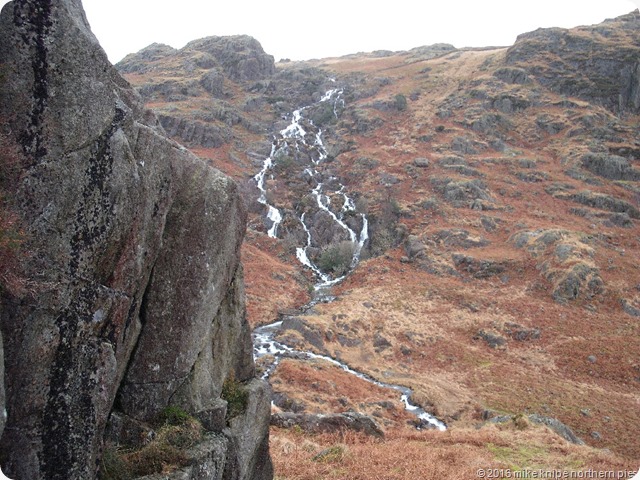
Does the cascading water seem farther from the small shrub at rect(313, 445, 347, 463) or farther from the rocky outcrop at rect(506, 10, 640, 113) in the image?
the rocky outcrop at rect(506, 10, 640, 113)

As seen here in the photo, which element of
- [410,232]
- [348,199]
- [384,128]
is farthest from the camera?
[384,128]

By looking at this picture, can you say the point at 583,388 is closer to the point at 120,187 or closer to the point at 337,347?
the point at 337,347

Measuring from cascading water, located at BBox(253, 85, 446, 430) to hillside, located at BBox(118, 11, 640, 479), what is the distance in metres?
0.81

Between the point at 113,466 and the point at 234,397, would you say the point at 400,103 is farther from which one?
the point at 113,466

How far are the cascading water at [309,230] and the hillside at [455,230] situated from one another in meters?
0.81

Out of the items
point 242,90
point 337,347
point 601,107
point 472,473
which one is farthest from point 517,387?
point 242,90

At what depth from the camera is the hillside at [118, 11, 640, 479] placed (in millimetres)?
26109

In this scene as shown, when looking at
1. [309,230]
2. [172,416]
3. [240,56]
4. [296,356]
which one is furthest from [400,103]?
[172,416]

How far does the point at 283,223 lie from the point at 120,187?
51.1m

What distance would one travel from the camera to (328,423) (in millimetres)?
17938

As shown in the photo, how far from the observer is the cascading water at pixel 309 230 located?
97.8ft

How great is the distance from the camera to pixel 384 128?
84.4 metres

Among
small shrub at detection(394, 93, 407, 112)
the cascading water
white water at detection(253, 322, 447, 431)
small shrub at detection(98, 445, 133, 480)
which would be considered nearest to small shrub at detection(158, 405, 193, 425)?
small shrub at detection(98, 445, 133, 480)

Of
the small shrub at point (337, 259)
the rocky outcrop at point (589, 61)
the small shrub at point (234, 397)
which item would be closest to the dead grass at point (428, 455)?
the small shrub at point (234, 397)
